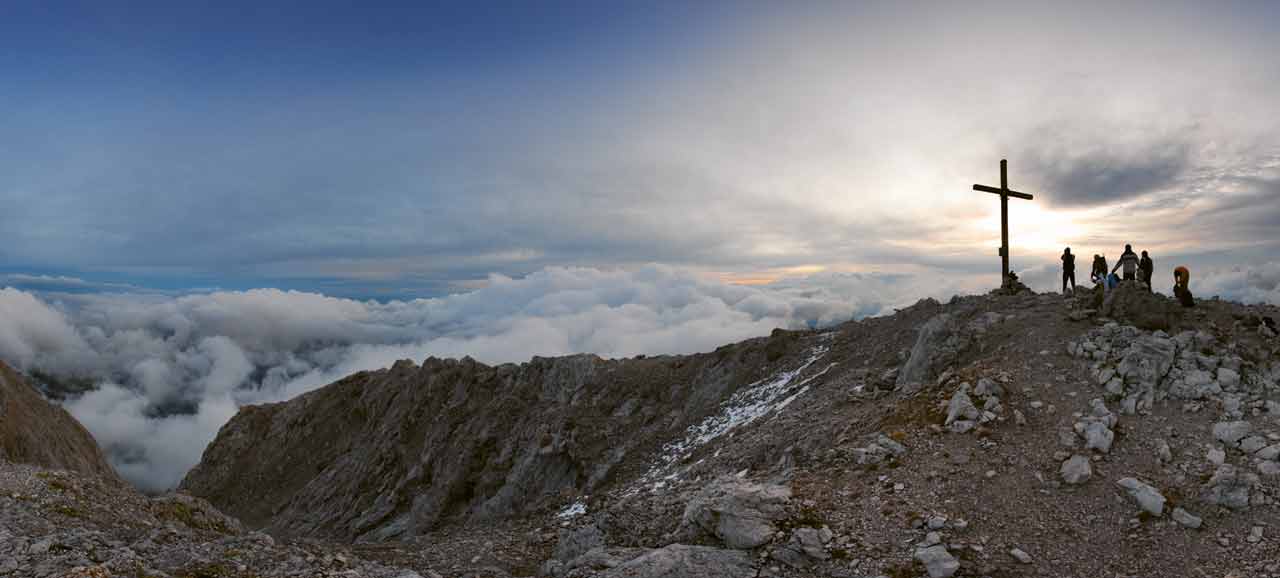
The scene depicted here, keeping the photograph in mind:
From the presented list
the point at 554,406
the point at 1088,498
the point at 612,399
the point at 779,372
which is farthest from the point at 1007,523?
the point at 554,406

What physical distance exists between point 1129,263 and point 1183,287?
2173 mm

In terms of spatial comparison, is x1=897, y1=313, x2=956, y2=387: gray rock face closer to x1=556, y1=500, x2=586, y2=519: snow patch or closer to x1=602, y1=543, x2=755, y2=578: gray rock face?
x1=602, y1=543, x2=755, y2=578: gray rock face

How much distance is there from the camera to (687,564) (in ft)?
38.6

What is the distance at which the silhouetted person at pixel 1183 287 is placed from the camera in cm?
1977

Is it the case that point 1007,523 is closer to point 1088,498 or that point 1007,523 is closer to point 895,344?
point 1088,498

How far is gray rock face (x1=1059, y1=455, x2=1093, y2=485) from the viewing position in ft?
43.4

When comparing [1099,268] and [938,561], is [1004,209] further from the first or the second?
[938,561]

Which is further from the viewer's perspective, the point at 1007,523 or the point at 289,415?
the point at 289,415

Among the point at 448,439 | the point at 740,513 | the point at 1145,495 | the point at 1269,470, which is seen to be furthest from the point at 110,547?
the point at 448,439

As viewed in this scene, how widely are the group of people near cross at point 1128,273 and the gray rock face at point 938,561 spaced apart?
46.6 ft

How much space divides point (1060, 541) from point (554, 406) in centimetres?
3989

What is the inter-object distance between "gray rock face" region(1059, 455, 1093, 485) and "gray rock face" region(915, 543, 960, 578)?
3.86 meters

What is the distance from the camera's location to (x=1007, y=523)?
12398mm

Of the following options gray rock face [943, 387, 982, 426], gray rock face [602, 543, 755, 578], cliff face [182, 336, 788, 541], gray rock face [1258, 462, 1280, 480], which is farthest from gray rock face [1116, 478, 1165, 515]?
cliff face [182, 336, 788, 541]
